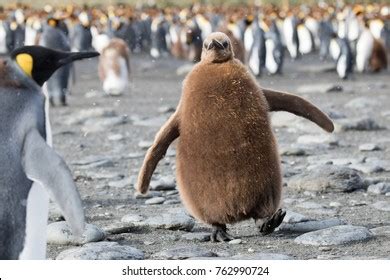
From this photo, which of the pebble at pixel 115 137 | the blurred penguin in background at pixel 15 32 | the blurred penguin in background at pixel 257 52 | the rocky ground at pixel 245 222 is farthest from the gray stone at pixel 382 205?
the blurred penguin in background at pixel 15 32

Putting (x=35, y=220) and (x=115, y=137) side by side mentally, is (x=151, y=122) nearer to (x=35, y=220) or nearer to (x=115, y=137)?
(x=115, y=137)

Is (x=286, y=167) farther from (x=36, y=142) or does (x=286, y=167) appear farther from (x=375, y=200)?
(x=36, y=142)

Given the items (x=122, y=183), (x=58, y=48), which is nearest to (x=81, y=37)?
(x=58, y=48)

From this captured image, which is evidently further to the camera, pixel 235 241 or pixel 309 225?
pixel 309 225

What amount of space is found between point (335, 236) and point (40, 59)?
0.74 meters

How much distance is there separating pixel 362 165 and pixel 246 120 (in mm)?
1231

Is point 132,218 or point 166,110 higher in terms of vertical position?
point 132,218

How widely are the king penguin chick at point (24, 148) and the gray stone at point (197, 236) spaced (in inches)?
18.8

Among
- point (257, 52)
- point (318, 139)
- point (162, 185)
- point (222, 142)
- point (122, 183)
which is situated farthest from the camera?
point (257, 52)

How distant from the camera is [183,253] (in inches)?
76.0

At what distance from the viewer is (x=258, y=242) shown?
206cm

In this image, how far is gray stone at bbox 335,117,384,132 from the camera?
4148mm

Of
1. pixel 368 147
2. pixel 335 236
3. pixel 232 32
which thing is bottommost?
pixel 232 32
